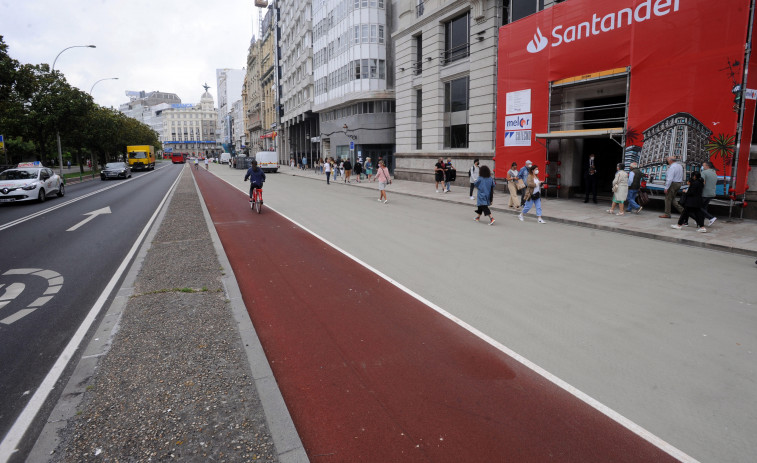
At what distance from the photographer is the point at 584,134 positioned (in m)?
16.4

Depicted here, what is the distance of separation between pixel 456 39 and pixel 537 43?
A: 343 inches

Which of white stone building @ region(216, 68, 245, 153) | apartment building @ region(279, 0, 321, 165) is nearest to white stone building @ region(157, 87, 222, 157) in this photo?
white stone building @ region(216, 68, 245, 153)

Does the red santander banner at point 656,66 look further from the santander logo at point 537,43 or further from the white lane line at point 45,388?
the white lane line at point 45,388

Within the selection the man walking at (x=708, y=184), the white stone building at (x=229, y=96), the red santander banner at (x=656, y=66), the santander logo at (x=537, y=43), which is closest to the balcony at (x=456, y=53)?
the red santander banner at (x=656, y=66)

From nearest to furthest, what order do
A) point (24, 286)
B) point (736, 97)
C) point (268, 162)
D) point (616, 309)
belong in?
1. point (616, 309)
2. point (24, 286)
3. point (736, 97)
4. point (268, 162)

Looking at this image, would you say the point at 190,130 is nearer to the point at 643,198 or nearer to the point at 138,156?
the point at 138,156

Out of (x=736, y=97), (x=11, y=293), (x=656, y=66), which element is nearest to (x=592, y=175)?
(x=656, y=66)

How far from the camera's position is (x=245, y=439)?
3.09 m

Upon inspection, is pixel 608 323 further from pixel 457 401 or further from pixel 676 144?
pixel 676 144

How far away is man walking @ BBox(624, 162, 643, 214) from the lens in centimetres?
1447

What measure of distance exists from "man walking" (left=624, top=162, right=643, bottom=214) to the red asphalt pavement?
37.7ft

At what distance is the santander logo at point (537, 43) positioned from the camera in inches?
733

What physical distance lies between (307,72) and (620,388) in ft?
189

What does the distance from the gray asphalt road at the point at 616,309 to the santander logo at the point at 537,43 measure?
409 inches
